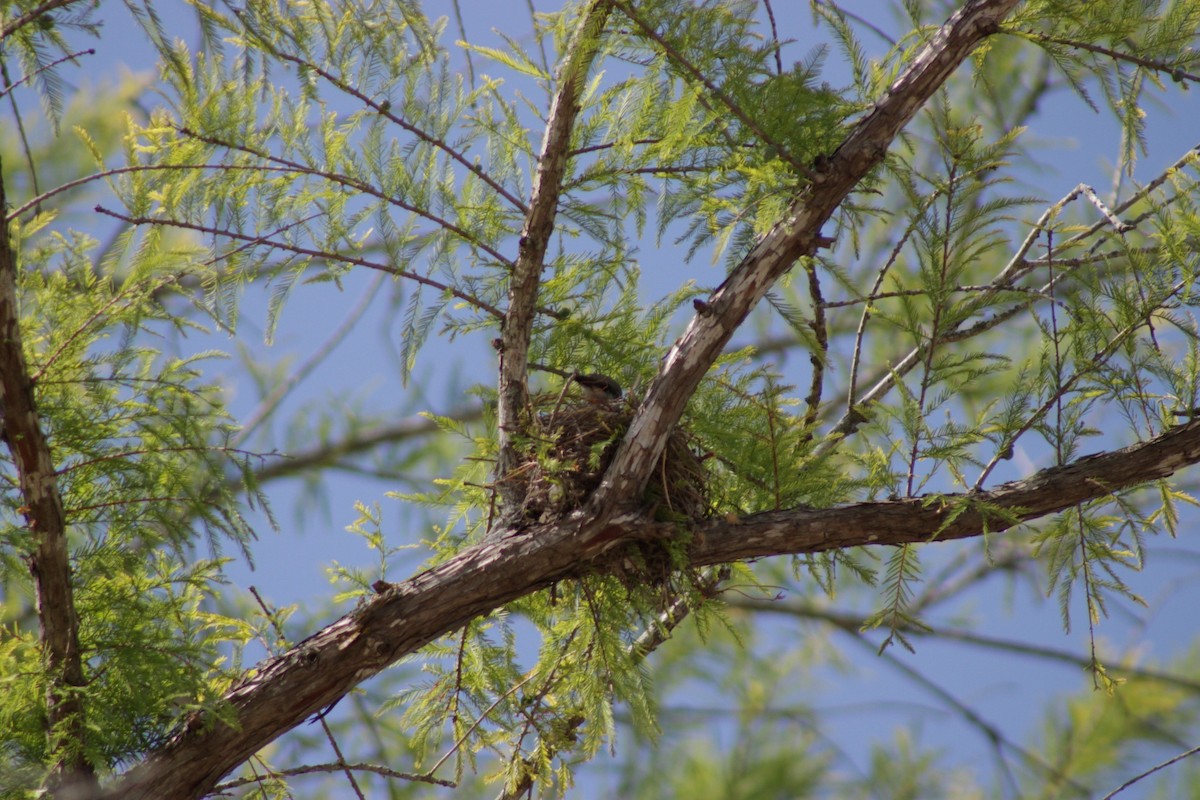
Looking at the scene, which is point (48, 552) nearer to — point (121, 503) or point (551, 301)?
point (121, 503)

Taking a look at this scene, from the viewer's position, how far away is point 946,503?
239 cm

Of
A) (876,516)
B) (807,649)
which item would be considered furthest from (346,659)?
(807,649)

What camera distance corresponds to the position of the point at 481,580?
2406 mm

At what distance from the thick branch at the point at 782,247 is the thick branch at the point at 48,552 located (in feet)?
3.89

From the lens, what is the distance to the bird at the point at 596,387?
2824 mm

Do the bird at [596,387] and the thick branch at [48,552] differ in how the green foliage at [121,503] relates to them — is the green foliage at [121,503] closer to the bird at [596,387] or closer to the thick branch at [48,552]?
the thick branch at [48,552]

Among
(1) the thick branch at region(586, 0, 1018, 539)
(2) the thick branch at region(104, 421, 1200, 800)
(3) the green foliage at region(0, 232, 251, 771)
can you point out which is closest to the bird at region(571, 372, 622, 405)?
(1) the thick branch at region(586, 0, 1018, 539)

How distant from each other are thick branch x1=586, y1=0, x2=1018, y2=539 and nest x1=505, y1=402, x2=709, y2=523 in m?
0.07

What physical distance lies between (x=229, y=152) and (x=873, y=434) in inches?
80.2

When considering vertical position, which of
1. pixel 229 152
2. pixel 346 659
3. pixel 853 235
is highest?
pixel 229 152

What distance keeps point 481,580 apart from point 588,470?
361 mm

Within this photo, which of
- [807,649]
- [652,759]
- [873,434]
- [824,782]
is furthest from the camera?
[807,649]

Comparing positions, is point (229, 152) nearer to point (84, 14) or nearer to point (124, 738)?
point (84, 14)

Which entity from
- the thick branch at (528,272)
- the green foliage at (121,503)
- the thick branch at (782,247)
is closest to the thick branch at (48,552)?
the green foliage at (121,503)
